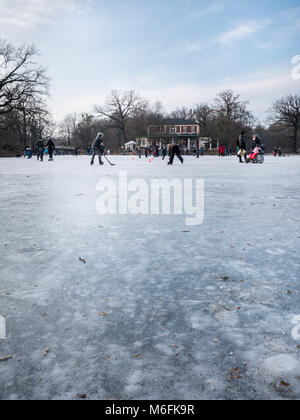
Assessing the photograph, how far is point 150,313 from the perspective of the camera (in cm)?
195

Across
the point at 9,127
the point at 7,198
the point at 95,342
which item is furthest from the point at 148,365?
the point at 9,127

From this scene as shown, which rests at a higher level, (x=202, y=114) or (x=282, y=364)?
(x=202, y=114)

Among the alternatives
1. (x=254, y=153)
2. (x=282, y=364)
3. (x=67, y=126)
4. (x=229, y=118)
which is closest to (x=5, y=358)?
(x=282, y=364)

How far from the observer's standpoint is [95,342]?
1.66 meters

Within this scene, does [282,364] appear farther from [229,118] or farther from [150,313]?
[229,118]

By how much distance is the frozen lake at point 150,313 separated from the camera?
138 centimetres

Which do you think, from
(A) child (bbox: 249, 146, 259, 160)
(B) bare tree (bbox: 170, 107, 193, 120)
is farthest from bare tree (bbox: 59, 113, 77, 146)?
(A) child (bbox: 249, 146, 259, 160)

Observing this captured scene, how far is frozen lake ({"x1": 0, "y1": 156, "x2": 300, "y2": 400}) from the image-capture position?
4.52ft

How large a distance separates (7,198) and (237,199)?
4.62 metres

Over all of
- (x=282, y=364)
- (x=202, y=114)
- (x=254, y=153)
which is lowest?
(x=282, y=364)

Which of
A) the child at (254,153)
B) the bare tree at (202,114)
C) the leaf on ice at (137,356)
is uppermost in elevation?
the bare tree at (202,114)

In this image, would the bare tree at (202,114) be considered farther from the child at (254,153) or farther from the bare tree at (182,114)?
the child at (254,153)

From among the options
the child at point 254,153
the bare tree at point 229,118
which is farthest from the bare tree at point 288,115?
the child at point 254,153
